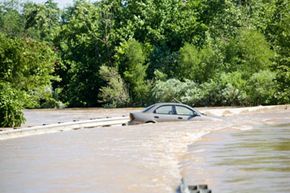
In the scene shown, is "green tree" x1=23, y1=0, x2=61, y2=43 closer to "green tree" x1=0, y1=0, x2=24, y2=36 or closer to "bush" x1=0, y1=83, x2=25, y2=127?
"green tree" x1=0, y1=0, x2=24, y2=36

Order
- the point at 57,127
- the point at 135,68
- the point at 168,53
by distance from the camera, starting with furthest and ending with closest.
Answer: the point at 168,53 → the point at 135,68 → the point at 57,127

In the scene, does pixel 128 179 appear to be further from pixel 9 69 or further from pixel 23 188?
pixel 9 69

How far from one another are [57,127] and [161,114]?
462 cm

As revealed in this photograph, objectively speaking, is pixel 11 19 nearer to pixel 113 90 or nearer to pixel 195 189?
pixel 113 90

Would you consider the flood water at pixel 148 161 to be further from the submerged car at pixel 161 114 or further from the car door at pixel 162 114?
the car door at pixel 162 114

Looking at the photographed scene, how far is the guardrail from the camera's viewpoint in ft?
80.1

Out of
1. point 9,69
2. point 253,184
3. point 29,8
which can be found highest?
point 29,8

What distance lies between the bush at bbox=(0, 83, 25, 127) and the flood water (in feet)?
13.5

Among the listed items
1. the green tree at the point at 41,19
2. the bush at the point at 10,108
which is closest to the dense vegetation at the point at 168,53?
the green tree at the point at 41,19

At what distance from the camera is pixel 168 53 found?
75500mm

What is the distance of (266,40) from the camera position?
6994 cm

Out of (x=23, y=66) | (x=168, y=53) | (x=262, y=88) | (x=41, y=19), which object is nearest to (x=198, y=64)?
(x=168, y=53)

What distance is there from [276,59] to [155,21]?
26.7 m

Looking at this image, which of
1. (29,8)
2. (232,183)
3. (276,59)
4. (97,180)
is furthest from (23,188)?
(29,8)
